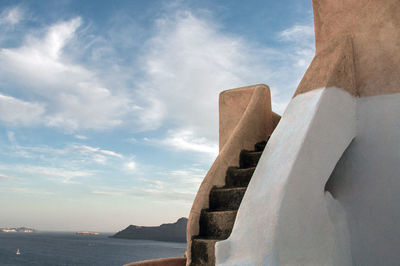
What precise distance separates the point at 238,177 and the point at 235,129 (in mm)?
754

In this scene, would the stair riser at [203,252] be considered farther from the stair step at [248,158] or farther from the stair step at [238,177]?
the stair step at [248,158]

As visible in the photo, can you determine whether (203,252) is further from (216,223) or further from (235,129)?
(235,129)

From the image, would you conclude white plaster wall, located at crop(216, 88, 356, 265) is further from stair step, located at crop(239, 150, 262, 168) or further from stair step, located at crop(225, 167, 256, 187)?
stair step, located at crop(239, 150, 262, 168)

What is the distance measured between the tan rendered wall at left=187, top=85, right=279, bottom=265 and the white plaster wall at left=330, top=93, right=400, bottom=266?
49.2 inches

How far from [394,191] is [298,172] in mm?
1154

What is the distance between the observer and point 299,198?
2.51 metres

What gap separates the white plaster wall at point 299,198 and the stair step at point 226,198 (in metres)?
0.56

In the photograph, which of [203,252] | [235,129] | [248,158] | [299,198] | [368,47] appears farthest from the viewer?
[235,129]

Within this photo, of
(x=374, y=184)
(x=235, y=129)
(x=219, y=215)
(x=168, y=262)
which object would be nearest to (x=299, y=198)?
(x=219, y=215)

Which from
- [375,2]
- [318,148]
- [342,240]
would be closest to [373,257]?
[342,240]

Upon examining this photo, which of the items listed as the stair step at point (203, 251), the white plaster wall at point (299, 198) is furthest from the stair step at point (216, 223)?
the white plaster wall at point (299, 198)

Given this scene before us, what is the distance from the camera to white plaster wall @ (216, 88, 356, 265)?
93.2 inches

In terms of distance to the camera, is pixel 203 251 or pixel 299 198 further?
pixel 203 251

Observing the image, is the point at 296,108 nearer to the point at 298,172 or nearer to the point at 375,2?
the point at 298,172
